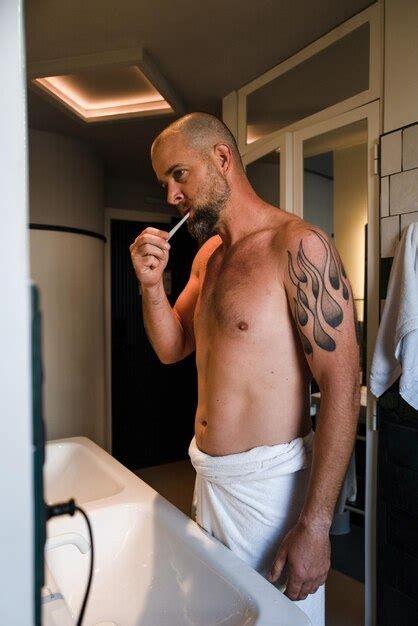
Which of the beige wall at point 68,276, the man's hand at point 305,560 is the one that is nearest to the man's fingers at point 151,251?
the man's hand at point 305,560

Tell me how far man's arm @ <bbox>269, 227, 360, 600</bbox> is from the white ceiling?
1059 mm

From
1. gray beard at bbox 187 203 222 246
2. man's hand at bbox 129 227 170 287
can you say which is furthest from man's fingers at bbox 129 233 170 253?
gray beard at bbox 187 203 222 246

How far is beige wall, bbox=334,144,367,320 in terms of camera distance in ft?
5.78

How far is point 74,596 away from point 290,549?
487mm

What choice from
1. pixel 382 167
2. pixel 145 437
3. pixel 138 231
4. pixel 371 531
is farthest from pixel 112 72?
pixel 145 437

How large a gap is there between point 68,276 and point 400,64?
2.21 meters

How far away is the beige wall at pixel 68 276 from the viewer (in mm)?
2812

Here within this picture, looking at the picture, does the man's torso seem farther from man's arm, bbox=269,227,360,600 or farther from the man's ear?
the man's ear

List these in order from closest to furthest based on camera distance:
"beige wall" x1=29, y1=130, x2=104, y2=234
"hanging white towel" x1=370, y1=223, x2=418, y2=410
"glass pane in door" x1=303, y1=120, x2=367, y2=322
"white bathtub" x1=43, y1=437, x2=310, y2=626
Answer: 1. "white bathtub" x1=43, y1=437, x2=310, y2=626
2. "hanging white towel" x1=370, y1=223, x2=418, y2=410
3. "glass pane in door" x1=303, y1=120, x2=367, y2=322
4. "beige wall" x1=29, y1=130, x2=104, y2=234

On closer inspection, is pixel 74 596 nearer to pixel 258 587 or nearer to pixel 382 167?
pixel 258 587

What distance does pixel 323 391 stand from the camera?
0.96 metres

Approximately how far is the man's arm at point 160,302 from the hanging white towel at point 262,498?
449 millimetres

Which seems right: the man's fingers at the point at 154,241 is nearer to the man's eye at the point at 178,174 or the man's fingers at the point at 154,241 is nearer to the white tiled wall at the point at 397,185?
the man's eye at the point at 178,174

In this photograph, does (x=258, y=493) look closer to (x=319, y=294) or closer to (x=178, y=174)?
(x=319, y=294)
